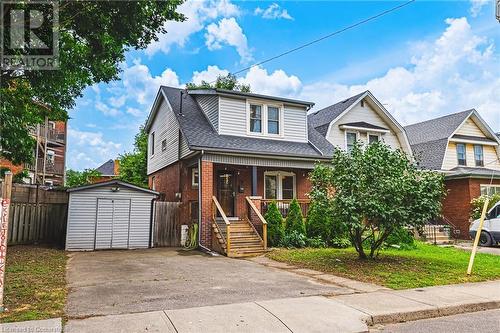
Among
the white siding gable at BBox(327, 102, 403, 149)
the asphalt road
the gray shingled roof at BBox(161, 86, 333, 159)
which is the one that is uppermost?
the white siding gable at BBox(327, 102, 403, 149)

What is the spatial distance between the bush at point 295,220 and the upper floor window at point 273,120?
417 centimetres

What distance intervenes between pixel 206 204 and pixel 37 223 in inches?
269

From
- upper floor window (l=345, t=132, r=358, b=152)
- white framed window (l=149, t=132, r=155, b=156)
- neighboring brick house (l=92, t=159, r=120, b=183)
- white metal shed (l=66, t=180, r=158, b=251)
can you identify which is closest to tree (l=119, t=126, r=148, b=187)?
white framed window (l=149, t=132, r=155, b=156)

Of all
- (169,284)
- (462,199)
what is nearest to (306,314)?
(169,284)

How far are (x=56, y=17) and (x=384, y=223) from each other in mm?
9543

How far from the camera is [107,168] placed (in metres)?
46.8

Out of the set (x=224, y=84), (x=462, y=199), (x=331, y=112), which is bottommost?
(x=462, y=199)

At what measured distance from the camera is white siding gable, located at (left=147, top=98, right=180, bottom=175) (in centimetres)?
1686

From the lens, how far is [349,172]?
392 inches

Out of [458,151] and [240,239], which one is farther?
[458,151]

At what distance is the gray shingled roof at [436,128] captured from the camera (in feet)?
77.6

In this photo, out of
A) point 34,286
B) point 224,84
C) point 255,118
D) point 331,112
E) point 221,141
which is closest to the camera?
point 34,286

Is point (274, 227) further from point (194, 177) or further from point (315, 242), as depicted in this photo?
point (194, 177)

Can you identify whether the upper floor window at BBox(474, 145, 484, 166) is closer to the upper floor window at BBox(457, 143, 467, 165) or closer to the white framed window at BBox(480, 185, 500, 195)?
the upper floor window at BBox(457, 143, 467, 165)
